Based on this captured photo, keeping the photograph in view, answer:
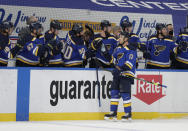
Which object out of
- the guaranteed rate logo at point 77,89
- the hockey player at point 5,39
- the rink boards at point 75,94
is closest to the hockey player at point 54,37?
the rink boards at point 75,94

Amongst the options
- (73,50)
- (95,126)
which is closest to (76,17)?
(73,50)

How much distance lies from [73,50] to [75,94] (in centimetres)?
82

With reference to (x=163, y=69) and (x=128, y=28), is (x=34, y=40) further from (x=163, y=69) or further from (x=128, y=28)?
(x=163, y=69)

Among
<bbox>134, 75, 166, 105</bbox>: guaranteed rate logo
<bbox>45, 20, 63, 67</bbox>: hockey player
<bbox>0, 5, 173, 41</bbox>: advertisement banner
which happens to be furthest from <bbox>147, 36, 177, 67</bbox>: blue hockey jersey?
<bbox>45, 20, 63, 67</bbox>: hockey player

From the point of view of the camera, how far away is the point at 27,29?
7191 mm

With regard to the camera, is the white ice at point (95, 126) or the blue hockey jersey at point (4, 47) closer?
the white ice at point (95, 126)

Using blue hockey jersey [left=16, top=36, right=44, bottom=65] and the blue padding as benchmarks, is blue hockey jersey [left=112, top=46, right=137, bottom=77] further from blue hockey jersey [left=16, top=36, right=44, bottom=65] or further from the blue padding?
the blue padding

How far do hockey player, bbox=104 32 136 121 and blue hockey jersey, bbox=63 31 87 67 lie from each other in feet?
2.49

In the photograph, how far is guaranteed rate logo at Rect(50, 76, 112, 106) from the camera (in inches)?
273

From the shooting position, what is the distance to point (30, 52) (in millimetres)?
7148

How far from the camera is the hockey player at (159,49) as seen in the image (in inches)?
307

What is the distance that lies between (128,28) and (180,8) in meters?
2.53

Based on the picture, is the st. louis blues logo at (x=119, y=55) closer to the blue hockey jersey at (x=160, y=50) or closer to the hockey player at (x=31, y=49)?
the blue hockey jersey at (x=160, y=50)

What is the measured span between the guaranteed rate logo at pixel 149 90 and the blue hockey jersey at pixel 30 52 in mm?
1770
